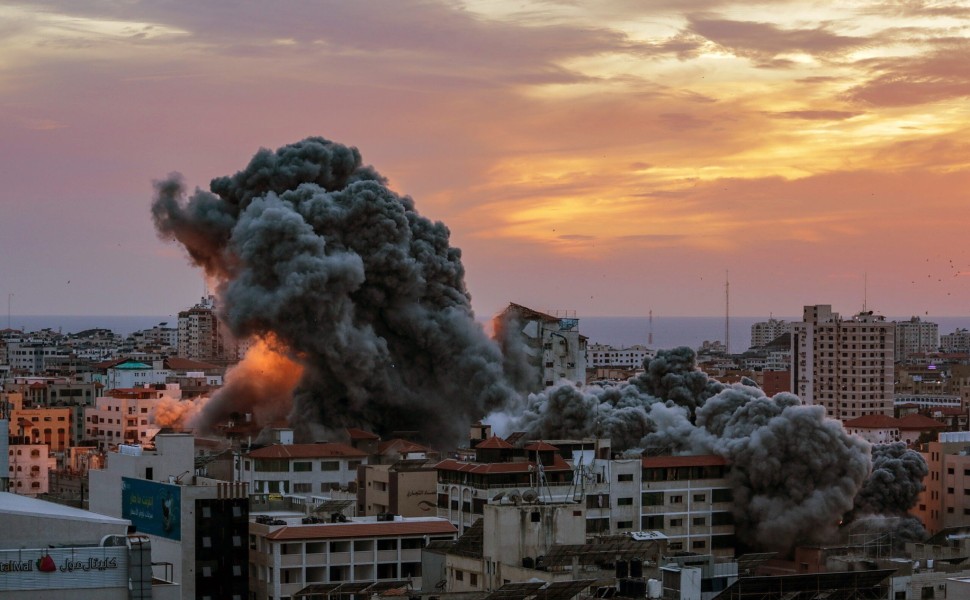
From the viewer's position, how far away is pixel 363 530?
5962 cm

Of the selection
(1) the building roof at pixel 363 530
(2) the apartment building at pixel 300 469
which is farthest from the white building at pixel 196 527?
(2) the apartment building at pixel 300 469

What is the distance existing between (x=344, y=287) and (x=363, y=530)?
40248mm

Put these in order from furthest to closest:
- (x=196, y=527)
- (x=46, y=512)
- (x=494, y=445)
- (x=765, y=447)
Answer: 1. (x=765, y=447)
2. (x=494, y=445)
3. (x=196, y=527)
4. (x=46, y=512)

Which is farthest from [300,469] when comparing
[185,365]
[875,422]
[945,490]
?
[185,365]

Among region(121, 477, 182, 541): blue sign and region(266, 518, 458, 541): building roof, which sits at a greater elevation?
region(121, 477, 182, 541): blue sign

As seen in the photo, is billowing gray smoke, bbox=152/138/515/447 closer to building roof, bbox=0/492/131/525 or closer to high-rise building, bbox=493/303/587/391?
high-rise building, bbox=493/303/587/391

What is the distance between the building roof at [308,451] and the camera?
79.2 meters

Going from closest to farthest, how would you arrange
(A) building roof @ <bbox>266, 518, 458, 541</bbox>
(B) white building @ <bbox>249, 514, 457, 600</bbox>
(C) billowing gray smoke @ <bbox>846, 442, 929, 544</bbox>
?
(B) white building @ <bbox>249, 514, 457, 600</bbox>, (A) building roof @ <bbox>266, 518, 458, 541</bbox>, (C) billowing gray smoke @ <bbox>846, 442, 929, 544</bbox>

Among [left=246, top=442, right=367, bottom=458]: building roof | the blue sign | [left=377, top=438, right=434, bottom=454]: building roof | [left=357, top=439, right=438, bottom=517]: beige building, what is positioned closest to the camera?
the blue sign

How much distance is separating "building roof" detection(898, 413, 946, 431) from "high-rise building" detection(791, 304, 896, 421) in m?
21.3

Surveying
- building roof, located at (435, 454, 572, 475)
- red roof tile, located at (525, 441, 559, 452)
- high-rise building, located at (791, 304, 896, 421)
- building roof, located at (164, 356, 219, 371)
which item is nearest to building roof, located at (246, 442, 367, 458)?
building roof, located at (435, 454, 572, 475)

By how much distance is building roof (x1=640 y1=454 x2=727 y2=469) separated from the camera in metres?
74.4

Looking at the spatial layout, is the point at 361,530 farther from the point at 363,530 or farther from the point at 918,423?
the point at 918,423

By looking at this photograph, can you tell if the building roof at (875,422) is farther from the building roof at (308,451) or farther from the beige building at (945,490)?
the building roof at (308,451)
